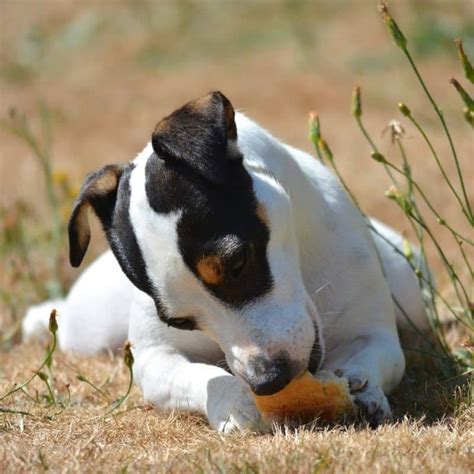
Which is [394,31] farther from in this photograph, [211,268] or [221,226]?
[211,268]

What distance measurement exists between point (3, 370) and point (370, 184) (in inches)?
136

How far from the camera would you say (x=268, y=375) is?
3.08m

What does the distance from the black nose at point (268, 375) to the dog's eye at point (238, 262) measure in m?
0.25

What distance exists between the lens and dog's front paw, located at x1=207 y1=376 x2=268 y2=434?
3.34 m

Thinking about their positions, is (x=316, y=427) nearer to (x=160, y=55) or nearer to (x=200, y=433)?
(x=200, y=433)

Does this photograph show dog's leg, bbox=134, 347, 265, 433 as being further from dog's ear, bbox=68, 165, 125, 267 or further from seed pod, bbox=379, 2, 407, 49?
seed pod, bbox=379, 2, 407, 49

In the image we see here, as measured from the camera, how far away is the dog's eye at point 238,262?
3.12 metres

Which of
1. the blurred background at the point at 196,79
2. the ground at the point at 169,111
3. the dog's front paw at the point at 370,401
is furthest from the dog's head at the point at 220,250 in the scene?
the blurred background at the point at 196,79

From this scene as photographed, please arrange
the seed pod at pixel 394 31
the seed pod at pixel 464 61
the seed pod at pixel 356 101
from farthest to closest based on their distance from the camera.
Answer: the seed pod at pixel 356 101 → the seed pod at pixel 394 31 → the seed pod at pixel 464 61

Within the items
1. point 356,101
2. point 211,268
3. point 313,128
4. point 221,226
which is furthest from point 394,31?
point 211,268

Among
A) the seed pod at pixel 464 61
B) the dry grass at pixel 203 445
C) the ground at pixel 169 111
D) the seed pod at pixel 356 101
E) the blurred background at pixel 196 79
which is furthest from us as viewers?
the blurred background at pixel 196 79

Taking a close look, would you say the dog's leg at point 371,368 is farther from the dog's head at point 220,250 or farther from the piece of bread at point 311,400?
the dog's head at point 220,250

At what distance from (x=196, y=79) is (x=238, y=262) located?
25.8 feet

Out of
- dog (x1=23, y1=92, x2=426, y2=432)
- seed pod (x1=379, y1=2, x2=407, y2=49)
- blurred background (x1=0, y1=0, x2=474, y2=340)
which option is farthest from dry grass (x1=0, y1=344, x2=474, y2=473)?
blurred background (x1=0, y1=0, x2=474, y2=340)
